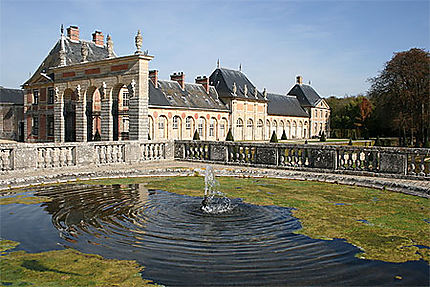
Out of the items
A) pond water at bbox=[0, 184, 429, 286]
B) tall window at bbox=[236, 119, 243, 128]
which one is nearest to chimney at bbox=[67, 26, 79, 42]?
tall window at bbox=[236, 119, 243, 128]

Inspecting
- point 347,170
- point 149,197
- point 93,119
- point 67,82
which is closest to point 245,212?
point 149,197

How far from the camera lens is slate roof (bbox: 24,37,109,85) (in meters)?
32.1

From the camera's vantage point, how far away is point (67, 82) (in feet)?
78.9

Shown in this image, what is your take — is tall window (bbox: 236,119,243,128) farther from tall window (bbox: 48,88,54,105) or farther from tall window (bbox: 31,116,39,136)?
tall window (bbox: 31,116,39,136)

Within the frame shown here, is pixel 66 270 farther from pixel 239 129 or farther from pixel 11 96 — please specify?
pixel 11 96

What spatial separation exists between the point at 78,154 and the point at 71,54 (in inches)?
921

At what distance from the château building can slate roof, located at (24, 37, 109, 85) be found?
85 mm

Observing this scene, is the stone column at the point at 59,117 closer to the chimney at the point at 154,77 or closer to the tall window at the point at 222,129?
the chimney at the point at 154,77

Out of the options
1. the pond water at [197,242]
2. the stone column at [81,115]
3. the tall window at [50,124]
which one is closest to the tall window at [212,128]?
the tall window at [50,124]

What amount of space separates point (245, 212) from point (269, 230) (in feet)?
3.36

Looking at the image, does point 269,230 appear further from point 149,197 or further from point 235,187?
point 235,187

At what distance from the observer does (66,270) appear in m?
3.61

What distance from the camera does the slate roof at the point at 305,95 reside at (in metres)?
55.2

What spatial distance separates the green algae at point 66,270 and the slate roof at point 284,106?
44220 mm
